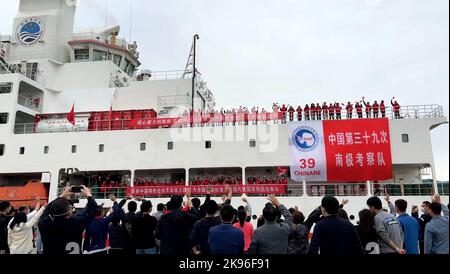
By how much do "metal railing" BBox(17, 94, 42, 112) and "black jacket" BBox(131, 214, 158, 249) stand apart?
19481 millimetres

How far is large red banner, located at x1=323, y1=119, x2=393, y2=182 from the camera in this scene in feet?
50.4

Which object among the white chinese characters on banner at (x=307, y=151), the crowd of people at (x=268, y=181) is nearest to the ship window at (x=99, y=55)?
the crowd of people at (x=268, y=181)

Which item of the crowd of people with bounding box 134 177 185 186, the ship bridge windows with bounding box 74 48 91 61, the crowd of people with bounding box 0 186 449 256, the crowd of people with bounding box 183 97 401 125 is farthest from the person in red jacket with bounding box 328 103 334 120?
the ship bridge windows with bounding box 74 48 91 61

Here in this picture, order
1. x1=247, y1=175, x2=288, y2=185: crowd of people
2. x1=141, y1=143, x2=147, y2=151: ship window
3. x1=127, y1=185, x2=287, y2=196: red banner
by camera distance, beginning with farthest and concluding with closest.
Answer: x1=141, y1=143, x2=147, y2=151: ship window → x1=247, y1=175, x2=288, y2=185: crowd of people → x1=127, y1=185, x2=287, y2=196: red banner

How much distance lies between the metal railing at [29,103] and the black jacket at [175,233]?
20.2 m

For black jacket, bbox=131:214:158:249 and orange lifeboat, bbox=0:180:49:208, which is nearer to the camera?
black jacket, bbox=131:214:158:249

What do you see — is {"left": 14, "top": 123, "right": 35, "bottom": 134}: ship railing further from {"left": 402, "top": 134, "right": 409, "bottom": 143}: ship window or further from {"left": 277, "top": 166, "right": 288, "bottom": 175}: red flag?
{"left": 402, "top": 134, "right": 409, "bottom": 143}: ship window

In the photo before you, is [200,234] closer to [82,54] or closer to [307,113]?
[307,113]

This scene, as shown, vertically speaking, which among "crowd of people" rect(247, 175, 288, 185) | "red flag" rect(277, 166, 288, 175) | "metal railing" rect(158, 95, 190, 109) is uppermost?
"metal railing" rect(158, 95, 190, 109)

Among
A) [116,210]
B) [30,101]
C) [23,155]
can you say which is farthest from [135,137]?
[116,210]

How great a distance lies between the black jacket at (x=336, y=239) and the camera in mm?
3404

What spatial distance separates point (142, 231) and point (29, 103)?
19.9 metres

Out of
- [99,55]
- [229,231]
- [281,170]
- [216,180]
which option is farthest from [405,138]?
[99,55]

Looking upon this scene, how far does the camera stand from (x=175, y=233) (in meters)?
4.76
